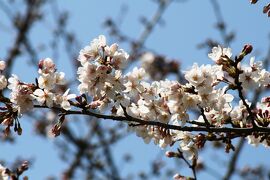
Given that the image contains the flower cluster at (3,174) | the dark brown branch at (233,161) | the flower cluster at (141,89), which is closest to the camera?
the flower cluster at (141,89)

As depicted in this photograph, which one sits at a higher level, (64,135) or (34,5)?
(34,5)

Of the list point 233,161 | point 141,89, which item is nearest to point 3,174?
point 141,89

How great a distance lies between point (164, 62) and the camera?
9641 mm

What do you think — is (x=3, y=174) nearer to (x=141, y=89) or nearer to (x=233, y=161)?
(x=141, y=89)

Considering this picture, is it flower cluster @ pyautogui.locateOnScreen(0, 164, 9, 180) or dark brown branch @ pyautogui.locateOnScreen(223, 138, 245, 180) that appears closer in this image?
flower cluster @ pyautogui.locateOnScreen(0, 164, 9, 180)

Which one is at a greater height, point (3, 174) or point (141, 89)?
point (141, 89)

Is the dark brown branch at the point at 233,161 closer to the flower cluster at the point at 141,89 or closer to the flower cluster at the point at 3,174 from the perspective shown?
the flower cluster at the point at 141,89

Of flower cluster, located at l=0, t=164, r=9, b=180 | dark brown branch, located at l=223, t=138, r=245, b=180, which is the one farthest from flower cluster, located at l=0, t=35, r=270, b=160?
dark brown branch, located at l=223, t=138, r=245, b=180

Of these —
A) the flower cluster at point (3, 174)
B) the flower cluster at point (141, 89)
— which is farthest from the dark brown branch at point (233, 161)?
the flower cluster at point (3, 174)

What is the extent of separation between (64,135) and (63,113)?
19.6ft

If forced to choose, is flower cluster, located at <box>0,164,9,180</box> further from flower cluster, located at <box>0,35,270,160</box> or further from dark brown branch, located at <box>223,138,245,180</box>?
dark brown branch, located at <box>223,138,245,180</box>

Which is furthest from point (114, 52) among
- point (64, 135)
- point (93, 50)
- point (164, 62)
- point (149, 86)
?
point (164, 62)

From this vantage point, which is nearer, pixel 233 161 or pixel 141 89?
pixel 141 89

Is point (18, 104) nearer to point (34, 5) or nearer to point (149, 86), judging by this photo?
point (149, 86)
